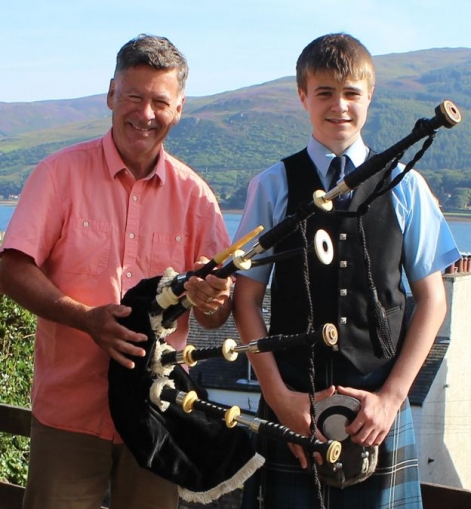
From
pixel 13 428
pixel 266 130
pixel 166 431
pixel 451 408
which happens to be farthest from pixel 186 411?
pixel 266 130

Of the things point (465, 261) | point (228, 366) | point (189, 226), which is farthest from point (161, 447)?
point (228, 366)

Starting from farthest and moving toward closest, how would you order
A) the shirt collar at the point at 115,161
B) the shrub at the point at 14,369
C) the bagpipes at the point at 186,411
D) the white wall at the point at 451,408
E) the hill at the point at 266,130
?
1. the hill at the point at 266,130
2. the white wall at the point at 451,408
3. the shrub at the point at 14,369
4. the shirt collar at the point at 115,161
5. the bagpipes at the point at 186,411

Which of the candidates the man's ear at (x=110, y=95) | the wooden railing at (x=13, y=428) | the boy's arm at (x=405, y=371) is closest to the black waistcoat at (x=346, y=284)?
the boy's arm at (x=405, y=371)

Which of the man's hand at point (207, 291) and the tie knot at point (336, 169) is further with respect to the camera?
the tie knot at point (336, 169)

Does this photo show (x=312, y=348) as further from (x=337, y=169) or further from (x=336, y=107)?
(x=336, y=107)

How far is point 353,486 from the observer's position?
269cm

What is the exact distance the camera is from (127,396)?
2.69 meters

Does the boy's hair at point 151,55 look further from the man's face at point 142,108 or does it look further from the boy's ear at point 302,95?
the boy's ear at point 302,95

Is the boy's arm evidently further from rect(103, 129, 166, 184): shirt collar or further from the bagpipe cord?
rect(103, 129, 166, 184): shirt collar

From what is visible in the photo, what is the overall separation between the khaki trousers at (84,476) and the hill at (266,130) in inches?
2587

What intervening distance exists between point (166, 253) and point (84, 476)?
0.75 metres

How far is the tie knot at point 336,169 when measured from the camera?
2.75 m

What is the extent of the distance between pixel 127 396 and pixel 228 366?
18015mm

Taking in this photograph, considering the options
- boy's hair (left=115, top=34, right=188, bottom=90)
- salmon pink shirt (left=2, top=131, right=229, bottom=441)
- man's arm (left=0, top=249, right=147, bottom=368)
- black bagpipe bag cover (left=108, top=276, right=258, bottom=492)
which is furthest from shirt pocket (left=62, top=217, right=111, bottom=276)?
boy's hair (left=115, top=34, right=188, bottom=90)
